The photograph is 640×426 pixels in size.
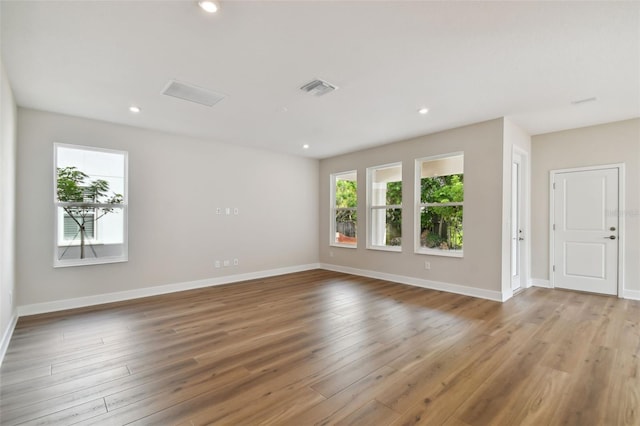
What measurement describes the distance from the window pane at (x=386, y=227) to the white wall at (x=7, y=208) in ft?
17.9

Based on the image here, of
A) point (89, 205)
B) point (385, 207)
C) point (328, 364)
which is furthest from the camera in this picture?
point (385, 207)

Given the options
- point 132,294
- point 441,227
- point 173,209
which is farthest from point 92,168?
point 441,227

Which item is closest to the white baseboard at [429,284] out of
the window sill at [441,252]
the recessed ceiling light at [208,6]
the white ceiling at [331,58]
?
the window sill at [441,252]

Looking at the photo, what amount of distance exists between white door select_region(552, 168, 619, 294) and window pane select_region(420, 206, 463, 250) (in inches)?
68.5

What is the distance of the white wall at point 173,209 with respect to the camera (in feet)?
12.9

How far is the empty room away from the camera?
210 cm

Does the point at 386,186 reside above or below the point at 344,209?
above

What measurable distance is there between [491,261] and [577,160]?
239 centimetres

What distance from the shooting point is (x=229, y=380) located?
7.39 feet

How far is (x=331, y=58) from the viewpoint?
8.88ft

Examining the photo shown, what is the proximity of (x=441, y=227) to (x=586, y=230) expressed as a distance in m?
2.24

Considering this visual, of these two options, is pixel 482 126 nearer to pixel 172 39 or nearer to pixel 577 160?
pixel 577 160

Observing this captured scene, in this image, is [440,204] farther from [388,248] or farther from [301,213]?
[301,213]

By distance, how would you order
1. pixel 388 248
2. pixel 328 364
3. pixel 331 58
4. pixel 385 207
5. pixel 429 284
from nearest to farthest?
pixel 328 364 → pixel 331 58 → pixel 429 284 → pixel 388 248 → pixel 385 207
